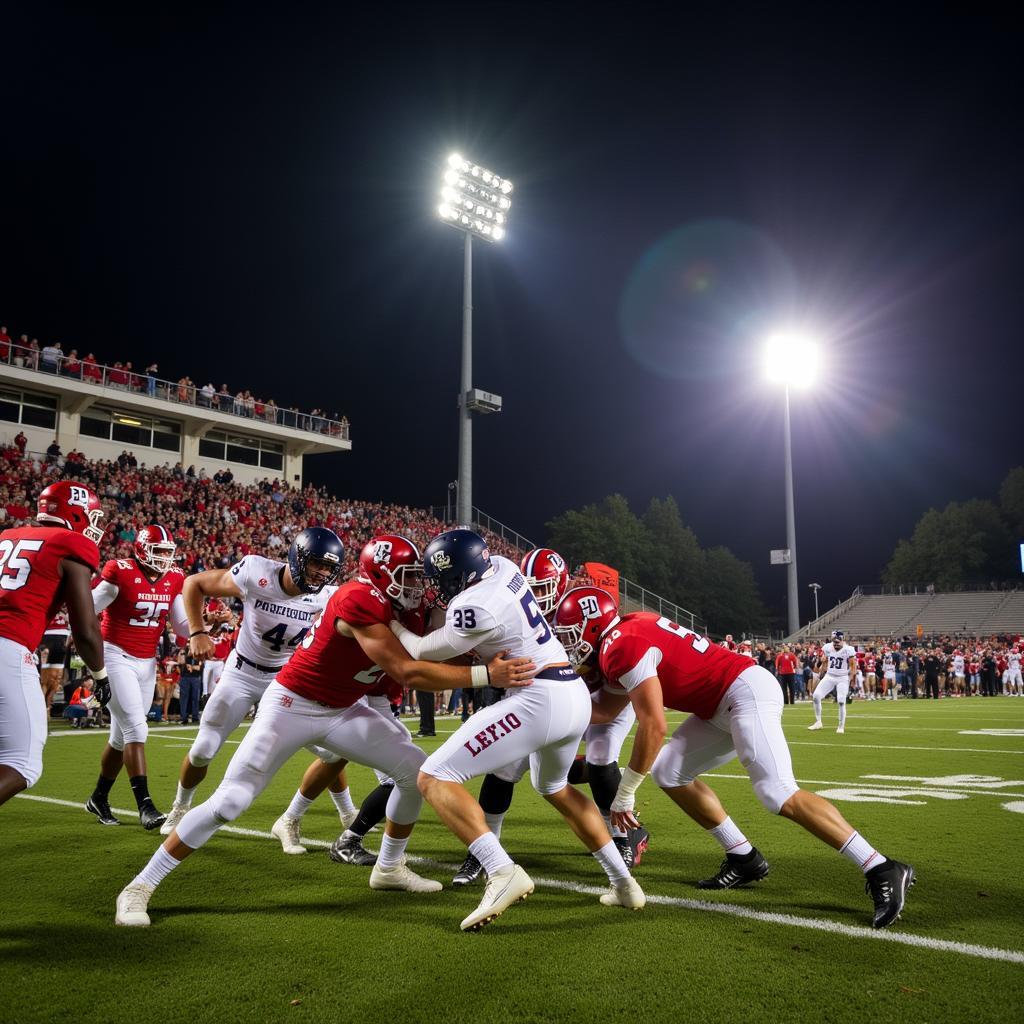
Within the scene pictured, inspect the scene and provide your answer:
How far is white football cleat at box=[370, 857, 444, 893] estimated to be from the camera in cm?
484

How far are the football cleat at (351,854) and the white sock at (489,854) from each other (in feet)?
5.74

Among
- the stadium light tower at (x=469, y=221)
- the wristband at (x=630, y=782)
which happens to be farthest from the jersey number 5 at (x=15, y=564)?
the stadium light tower at (x=469, y=221)

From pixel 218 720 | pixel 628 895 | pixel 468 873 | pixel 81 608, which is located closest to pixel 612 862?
pixel 628 895

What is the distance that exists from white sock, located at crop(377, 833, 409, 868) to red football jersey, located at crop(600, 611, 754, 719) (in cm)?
150

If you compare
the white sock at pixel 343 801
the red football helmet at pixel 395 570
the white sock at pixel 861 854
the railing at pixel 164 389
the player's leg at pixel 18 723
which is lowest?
the white sock at pixel 343 801

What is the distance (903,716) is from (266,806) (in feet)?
53.3

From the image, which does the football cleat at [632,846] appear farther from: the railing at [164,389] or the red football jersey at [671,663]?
Result: the railing at [164,389]

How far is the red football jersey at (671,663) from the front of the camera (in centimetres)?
477

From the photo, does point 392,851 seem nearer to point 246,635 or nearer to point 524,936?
point 524,936

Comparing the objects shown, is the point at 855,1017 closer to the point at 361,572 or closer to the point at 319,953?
the point at 319,953

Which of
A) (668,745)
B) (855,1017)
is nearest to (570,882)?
(668,745)

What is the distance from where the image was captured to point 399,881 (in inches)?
191

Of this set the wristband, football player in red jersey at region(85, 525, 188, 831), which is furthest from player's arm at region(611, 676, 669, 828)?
football player in red jersey at region(85, 525, 188, 831)

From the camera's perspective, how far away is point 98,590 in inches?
275
